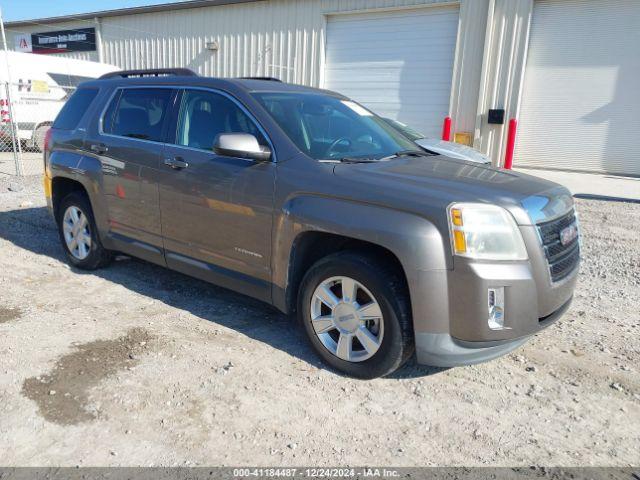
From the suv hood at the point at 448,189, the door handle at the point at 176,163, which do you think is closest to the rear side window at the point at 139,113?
the door handle at the point at 176,163

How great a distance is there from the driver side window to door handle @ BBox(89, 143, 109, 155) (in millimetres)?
959

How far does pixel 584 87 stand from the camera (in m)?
12.3

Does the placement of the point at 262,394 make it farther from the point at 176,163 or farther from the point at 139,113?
the point at 139,113

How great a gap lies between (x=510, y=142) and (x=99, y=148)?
1026cm

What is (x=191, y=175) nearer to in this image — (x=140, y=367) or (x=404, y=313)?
(x=140, y=367)

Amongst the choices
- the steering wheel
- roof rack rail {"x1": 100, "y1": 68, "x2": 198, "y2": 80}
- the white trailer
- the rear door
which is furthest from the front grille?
the white trailer

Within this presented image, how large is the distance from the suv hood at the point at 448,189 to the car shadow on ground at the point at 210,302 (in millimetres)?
1174

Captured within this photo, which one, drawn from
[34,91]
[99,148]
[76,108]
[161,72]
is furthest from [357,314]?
[34,91]

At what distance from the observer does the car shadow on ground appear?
3695mm

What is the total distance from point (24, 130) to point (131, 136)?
12.1 metres

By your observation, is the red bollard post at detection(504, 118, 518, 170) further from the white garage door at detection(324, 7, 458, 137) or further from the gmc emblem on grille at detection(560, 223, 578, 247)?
the gmc emblem on grille at detection(560, 223, 578, 247)

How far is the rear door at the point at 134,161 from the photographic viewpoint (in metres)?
4.28

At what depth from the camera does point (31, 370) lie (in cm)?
327

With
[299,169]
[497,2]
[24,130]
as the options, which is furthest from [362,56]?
[299,169]
